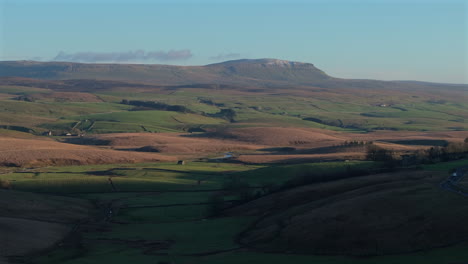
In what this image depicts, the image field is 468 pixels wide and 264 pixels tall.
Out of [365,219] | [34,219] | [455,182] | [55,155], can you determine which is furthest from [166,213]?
[55,155]

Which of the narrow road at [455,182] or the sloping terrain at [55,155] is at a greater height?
the narrow road at [455,182]

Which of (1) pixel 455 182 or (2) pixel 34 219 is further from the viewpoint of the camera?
(2) pixel 34 219

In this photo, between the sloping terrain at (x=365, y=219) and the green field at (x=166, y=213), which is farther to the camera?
the green field at (x=166, y=213)

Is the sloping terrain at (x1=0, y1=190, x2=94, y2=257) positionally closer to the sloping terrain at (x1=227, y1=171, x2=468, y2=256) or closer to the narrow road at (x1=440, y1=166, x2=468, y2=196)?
the sloping terrain at (x1=227, y1=171, x2=468, y2=256)

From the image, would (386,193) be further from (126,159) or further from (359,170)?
(126,159)

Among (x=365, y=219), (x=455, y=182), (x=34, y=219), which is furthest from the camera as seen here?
(x=34, y=219)

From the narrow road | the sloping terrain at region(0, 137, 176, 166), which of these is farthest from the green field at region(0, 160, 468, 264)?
the narrow road

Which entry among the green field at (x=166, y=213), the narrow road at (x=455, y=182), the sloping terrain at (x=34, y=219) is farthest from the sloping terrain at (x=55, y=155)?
the narrow road at (x=455, y=182)

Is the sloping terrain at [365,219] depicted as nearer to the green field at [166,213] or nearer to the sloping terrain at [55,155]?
the green field at [166,213]

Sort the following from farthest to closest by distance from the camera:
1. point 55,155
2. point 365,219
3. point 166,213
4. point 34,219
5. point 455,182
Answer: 1. point 55,155
2. point 166,213
3. point 34,219
4. point 455,182
5. point 365,219

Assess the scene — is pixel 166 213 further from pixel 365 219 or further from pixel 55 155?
pixel 55 155
